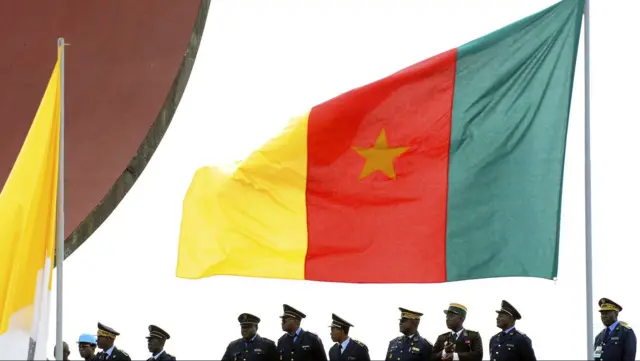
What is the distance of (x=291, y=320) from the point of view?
9.94 m

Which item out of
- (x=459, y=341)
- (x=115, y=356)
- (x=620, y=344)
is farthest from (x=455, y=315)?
(x=115, y=356)

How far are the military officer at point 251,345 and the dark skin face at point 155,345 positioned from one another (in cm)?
54

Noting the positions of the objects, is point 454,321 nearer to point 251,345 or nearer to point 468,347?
point 468,347

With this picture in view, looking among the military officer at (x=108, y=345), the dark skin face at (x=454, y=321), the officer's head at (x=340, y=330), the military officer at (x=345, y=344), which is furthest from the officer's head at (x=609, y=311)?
the military officer at (x=108, y=345)

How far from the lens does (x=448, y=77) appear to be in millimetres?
6746

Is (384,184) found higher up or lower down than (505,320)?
higher up

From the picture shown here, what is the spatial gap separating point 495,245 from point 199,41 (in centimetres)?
510

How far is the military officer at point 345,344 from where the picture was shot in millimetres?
9719

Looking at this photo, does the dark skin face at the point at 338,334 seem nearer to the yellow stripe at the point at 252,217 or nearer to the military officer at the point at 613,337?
the military officer at the point at 613,337

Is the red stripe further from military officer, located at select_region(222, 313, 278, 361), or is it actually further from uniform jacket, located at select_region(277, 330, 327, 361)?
military officer, located at select_region(222, 313, 278, 361)

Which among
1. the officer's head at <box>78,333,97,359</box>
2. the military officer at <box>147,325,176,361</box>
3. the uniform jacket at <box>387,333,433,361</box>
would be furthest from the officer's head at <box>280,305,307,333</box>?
the officer's head at <box>78,333,97,359</box>

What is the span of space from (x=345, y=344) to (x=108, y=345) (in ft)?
6.75

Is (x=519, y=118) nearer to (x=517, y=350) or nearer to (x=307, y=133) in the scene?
(x=307, y=133)

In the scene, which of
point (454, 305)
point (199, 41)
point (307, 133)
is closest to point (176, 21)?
point (199, 41)
